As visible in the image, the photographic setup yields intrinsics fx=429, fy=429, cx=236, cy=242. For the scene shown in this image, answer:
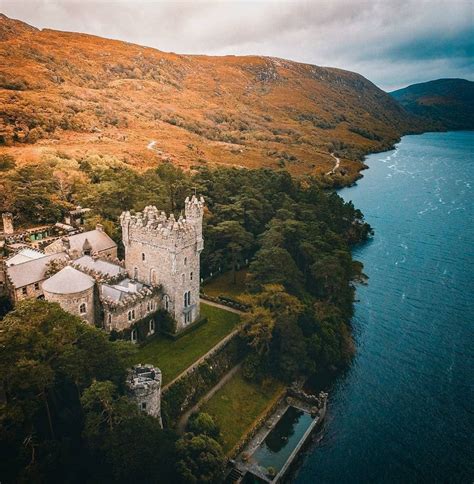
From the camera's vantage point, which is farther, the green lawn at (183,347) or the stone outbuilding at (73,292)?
the green lawn at (183,347)

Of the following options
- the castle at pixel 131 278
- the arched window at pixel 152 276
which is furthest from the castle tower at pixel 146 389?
the arched window at pixel 152 276

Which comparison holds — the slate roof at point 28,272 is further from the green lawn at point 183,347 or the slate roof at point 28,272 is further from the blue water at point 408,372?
the blue water at point 408,372

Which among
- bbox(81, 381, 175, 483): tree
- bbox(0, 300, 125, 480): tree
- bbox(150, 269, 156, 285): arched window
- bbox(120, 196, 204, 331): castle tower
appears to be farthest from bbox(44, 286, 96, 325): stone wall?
bbox(81, 381, 175, 483): tree

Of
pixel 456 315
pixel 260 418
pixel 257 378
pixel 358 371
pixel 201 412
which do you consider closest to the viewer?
pixel 201 412

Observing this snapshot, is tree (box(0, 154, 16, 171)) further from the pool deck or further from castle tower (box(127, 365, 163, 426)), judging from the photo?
the pool deck

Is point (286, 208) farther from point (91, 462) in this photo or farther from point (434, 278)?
point (91, 462)

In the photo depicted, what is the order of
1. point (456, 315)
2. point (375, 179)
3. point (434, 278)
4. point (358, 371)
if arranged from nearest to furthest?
point (358, 371) < point (456, 315) < point (434, 278) < point (375, 179)

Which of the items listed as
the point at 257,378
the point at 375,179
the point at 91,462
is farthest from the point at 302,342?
the point at 375,179

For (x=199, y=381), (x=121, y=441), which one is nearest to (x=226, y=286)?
(x=199, y=381)
